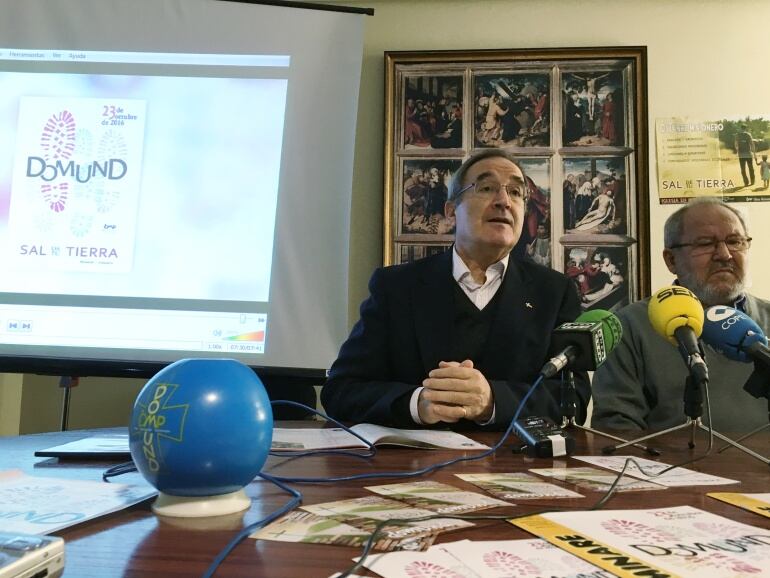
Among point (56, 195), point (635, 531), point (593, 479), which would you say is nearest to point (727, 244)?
point (593, 479)

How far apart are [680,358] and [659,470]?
36.8 inches

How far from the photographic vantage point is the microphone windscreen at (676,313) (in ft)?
3.24

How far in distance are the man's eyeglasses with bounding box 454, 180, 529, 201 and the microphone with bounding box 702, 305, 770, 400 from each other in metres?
0.81

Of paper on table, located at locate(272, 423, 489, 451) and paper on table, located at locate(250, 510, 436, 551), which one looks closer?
paper on table, located at locate(250, 510, 436, 551)

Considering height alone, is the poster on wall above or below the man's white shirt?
above

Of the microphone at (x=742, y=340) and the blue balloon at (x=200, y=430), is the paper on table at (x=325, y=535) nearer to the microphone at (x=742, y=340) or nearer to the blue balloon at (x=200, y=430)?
the blue balloon at (x=200, y=430)

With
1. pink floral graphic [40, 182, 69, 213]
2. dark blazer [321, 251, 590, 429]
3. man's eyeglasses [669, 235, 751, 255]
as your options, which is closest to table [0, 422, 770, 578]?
dark blazer [321, 251, 590, 429]

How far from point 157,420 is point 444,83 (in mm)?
2057

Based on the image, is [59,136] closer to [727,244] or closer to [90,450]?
[90,450]

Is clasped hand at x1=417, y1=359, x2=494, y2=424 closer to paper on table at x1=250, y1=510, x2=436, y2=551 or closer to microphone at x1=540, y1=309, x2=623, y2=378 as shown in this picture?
microphone at x1=540, y1=309, x2=623, y2=378

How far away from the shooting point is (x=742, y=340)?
3.26ft

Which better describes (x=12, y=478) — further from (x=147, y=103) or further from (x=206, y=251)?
(x=147, y=103)

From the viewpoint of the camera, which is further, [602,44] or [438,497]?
[602,44]

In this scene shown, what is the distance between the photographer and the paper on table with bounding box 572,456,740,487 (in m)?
0.72
